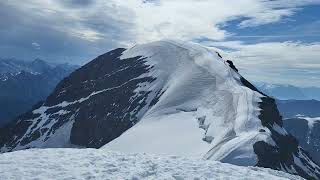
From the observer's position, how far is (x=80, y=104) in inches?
7608

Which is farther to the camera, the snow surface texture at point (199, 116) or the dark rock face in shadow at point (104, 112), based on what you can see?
the dark rock face in shadow at point (104, 112)

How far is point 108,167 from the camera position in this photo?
81.4 feet

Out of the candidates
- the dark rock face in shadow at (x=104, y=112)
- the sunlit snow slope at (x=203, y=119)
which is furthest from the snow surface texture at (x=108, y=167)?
the dark rock face in shadow at (x=104, y=112)

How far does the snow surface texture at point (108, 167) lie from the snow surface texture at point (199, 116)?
3514 cm

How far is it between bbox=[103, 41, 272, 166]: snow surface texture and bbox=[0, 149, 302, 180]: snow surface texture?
35.1m

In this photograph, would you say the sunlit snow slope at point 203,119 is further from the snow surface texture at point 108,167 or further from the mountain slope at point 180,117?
the snow surface texture at point 108,167

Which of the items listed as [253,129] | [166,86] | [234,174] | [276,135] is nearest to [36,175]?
[234,174]

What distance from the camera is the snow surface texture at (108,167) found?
2288 cm

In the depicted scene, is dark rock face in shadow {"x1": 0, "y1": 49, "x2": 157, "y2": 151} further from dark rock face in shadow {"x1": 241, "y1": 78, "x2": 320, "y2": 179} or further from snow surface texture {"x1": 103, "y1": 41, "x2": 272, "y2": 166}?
dark rock face in shadow {"x1": 241, "y1": 78, "x2": 320, "y2": 179}

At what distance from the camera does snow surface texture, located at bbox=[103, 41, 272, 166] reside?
73.1 meters

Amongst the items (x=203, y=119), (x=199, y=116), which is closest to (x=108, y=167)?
(x=203, y=119)

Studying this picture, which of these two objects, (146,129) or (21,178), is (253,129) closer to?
(146,129)

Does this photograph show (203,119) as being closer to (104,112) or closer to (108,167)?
(104,112)

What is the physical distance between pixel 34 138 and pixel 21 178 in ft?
567
